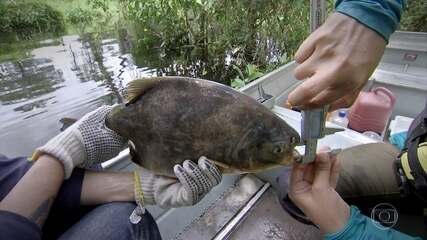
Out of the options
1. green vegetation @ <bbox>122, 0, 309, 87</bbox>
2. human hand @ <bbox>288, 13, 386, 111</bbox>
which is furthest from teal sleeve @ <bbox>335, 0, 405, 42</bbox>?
green vegetation @ <bbox>122, 0, 309, 87</bbox>

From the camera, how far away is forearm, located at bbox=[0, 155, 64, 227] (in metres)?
0.93

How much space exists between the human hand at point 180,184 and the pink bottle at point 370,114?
1.80 m

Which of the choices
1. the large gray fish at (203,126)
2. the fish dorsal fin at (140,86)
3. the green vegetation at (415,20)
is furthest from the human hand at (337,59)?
the green vegetation at (415,20)

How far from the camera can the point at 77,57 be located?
683cm

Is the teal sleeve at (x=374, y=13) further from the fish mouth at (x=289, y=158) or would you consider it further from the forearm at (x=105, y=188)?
the forearm at (x=105, y=188)

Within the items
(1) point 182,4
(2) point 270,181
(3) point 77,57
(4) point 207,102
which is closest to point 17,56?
(3) point 77,57

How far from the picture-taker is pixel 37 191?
975mm

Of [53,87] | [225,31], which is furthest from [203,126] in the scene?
[53,87]

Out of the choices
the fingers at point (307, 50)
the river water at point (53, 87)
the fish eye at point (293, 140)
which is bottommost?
the river water at point (53, 87)

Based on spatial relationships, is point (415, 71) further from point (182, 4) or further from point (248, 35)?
point (182, 4)

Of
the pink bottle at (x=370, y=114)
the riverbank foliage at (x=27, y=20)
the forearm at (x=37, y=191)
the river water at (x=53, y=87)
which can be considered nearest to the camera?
the forearm at (x=37, y=191)

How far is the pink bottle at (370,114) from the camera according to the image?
2.42m

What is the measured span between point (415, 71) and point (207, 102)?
3065mm

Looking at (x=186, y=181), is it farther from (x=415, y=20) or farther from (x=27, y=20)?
(x=27, y=20)
